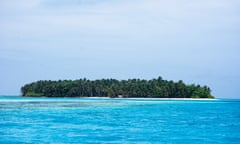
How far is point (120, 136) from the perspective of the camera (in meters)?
29.1

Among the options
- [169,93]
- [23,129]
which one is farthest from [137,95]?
[23,129]

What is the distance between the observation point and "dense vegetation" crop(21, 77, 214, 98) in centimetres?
14775

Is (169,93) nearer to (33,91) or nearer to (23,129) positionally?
(33,91)

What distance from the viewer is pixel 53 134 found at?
29984 millimetres

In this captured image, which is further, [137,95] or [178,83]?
[137,95]

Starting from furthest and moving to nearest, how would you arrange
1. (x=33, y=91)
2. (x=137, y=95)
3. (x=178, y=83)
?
(x=33, y=91)
(x=137, y=95)
(x=178, y=83)

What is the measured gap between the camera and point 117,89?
160 m

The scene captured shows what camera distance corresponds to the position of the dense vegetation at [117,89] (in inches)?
5817

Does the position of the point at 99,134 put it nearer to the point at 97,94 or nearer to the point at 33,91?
the point at 97,94

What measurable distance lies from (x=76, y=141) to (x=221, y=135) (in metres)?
11.1

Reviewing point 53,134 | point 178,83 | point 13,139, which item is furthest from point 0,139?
point 178,83

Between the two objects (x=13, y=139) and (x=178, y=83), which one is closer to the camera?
(x=13, y=139)

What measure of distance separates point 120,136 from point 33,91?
491ft

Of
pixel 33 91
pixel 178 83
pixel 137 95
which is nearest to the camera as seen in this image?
pixel 178 83
